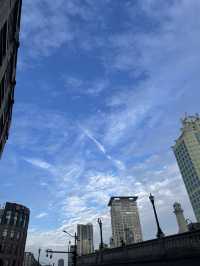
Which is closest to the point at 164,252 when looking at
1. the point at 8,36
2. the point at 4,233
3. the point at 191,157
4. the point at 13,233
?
the point at 8,36

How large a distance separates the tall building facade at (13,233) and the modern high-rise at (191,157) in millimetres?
83729

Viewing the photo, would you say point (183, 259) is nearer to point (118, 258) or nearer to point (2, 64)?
point (118, 258)

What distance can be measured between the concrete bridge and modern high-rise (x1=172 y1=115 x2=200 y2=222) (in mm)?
108250

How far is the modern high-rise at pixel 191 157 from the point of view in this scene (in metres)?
120

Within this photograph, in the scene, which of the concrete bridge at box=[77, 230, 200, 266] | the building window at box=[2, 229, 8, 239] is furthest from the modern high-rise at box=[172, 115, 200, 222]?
the concrete bridge at box=[77, 230, 200, 266]

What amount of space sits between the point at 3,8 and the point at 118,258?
947 inches

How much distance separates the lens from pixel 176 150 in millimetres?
143625

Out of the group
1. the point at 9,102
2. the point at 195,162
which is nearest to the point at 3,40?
the point at 9,102

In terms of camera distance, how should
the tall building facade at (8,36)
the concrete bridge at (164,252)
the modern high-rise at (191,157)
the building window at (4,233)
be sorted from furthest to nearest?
the modern high-rise at (191,157), the building window at (4,233), the tall building facade at (8,36), the concrete bridge at (164,252)

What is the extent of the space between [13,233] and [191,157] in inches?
3763

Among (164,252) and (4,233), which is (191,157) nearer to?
(4,233)

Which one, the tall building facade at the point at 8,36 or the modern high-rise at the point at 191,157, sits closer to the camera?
the tall building facade at the point at 8,36

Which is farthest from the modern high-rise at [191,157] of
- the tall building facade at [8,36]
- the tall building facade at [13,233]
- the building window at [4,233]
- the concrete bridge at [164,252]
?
the tall building facade at [8,36]

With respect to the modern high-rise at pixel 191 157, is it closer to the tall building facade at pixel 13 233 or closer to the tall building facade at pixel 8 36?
the tall building facade at pixel 13 233
